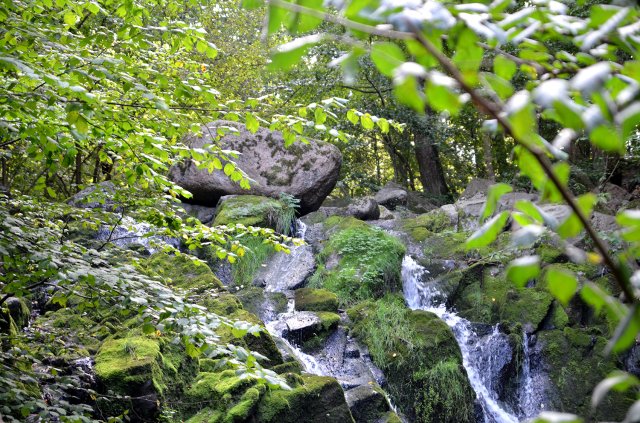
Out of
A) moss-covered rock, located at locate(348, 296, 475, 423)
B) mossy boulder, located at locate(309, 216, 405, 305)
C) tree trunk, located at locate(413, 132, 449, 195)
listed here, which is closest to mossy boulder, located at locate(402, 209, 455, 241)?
mossy boulder, located at locate(309, 216, 405, 305)

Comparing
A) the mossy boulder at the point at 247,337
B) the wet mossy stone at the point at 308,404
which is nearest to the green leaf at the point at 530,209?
the wet mossy stone at the point at 308,404

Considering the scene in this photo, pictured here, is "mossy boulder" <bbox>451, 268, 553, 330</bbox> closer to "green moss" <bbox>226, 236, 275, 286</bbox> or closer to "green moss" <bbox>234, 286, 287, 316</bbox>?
"green moss" <bbox>234, 286, 287, 316</bbox>

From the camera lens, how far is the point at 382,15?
2.76 feet

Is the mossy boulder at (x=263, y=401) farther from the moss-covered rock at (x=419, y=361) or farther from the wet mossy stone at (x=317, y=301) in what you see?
the wet mossy stone at (x=317, y=301)

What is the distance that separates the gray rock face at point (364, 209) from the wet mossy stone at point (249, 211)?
2036 mm

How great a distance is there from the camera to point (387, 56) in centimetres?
81

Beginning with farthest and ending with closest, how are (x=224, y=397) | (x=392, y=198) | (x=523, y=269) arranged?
(x=392, y=198) < (x=224, y=397) < (x=523, y=269)

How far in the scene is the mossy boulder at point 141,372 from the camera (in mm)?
4770

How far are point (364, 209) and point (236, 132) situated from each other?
9181 millimetres

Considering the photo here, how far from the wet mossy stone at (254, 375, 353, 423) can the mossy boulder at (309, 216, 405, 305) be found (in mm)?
3415

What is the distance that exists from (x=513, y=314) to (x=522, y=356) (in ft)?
2.43

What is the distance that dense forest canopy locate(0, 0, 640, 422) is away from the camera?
2.58ft

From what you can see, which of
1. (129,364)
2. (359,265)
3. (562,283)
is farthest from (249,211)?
(562,283)

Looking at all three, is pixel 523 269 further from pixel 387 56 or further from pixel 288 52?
pixel 288 52
